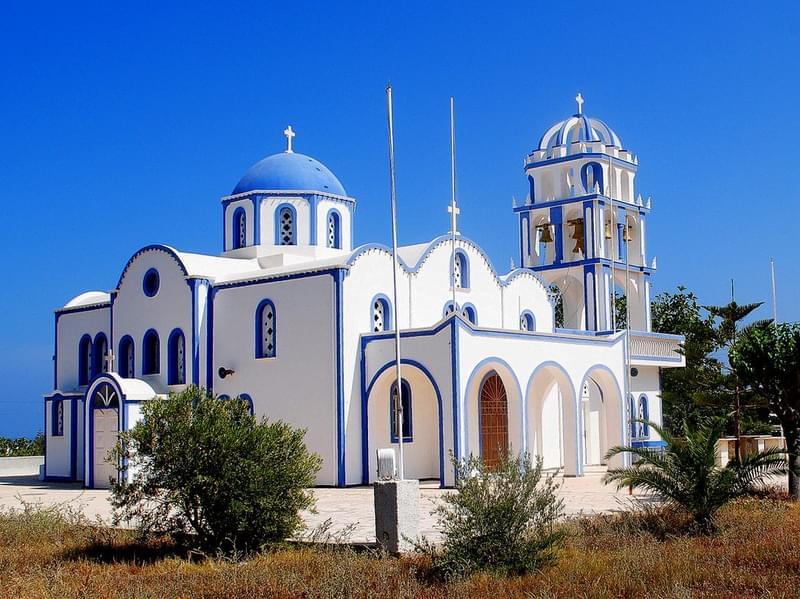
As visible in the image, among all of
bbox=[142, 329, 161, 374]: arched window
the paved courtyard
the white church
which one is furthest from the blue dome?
the paved courtyard

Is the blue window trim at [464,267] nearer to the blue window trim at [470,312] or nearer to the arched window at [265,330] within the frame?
the blue window trim at [470,312]

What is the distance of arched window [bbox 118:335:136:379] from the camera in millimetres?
30031

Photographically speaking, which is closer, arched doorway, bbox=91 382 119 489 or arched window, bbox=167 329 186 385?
arched doorway, bbox=91 382 119 489

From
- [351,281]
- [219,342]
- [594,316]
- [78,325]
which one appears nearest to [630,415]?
[594,316]

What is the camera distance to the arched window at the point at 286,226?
3092 centimetres

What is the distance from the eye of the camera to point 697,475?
1390 cm

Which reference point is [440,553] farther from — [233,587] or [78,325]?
[78,325]

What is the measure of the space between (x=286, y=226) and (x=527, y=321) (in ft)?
25.2

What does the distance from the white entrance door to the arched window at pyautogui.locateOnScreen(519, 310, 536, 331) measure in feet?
38.6

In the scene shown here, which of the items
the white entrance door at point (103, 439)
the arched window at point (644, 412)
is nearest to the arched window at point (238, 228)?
the white entrance door at point (103, 439)

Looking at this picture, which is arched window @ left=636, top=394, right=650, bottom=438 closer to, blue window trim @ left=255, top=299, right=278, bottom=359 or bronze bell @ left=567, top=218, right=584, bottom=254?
bronze bell @ left=567, top=218, right=584, bottom=254

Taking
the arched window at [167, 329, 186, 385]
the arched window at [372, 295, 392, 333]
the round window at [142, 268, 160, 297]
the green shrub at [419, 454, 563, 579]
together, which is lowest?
the green shrub at [419, 454, 563, 579]

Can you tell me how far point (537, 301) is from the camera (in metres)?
31.5

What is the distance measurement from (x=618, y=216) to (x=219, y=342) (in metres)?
12.8
